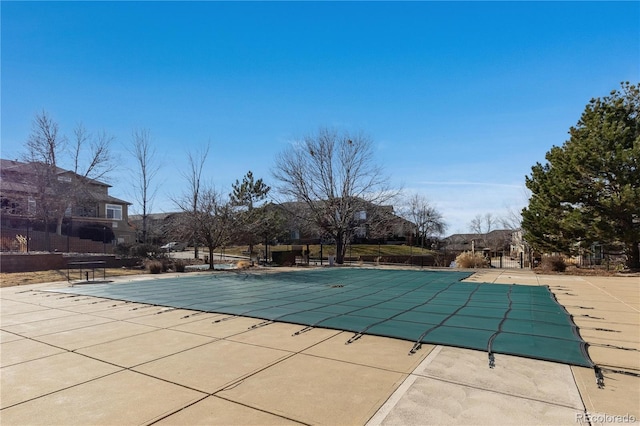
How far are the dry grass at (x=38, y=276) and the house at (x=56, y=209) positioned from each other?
5.73m

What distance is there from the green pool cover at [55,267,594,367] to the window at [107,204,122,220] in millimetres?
28212

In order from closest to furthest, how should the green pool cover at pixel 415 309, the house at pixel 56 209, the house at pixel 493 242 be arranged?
the green pool cover at pixel 415 309
the house at pixel 56 209
the house at pixel 493 242

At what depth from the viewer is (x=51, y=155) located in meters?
23.2

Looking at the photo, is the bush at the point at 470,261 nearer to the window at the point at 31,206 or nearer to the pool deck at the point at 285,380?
the pool deck at the point at 285,380

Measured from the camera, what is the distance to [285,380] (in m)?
3.82

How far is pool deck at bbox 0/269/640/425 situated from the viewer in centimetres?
307

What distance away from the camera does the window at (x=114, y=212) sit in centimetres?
3653

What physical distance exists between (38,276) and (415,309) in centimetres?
1550

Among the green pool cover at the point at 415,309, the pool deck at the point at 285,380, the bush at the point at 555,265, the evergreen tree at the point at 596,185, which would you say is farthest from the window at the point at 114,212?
the bush at the point at 555,265

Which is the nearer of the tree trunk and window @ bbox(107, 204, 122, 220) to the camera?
the tree trunk

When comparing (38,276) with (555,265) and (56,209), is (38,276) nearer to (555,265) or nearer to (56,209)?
(56,209)

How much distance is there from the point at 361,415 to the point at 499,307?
5.81 metres

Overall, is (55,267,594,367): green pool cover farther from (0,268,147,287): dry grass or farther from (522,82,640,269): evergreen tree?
(522,82,640,269): evergreen tree

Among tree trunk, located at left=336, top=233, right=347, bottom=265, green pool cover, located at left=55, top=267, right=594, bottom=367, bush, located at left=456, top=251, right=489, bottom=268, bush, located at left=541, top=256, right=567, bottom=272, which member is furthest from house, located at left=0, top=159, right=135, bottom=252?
bush, located at left=541, top=256, right=567, bottom=272
